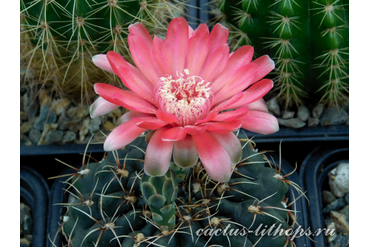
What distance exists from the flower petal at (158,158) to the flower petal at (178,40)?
0.16 m

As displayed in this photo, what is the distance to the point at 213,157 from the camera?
21.2 inches

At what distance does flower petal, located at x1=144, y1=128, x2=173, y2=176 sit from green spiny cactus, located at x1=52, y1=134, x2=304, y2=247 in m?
0.09

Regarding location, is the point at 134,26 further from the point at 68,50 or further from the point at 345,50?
the point at 345,50

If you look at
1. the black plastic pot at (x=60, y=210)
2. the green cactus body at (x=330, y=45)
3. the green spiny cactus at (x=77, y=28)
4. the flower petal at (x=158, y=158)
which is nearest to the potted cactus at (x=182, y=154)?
the flower petal at (x=158, y=158)

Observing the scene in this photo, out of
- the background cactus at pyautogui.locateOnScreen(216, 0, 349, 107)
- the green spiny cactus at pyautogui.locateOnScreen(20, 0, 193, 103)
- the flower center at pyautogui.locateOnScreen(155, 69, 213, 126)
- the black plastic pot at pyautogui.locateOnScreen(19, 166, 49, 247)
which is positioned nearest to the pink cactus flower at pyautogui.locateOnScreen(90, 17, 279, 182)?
the flower center at pyautogui.locateOnScreen(155, 69, 213, 126)

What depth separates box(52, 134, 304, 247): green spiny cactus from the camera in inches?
27.0

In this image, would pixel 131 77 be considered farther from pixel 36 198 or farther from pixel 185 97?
pixel 36 198

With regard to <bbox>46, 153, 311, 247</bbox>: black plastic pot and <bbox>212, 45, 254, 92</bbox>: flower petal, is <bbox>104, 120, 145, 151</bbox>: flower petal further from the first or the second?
<bbox>46, 153, 311, 247</bbox>: black plastic pot

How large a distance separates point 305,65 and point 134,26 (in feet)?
2.19

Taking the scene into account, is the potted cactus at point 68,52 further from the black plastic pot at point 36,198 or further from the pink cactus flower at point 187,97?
the pink cactus flower at point 187,97

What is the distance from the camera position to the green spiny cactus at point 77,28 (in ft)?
2.87

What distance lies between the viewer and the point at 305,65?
109cm

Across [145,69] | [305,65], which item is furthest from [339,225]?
[145,69]

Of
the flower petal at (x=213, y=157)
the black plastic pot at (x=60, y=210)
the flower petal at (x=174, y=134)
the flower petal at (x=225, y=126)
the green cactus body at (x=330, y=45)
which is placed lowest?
the black plastic pot at (x=60, y=210)
